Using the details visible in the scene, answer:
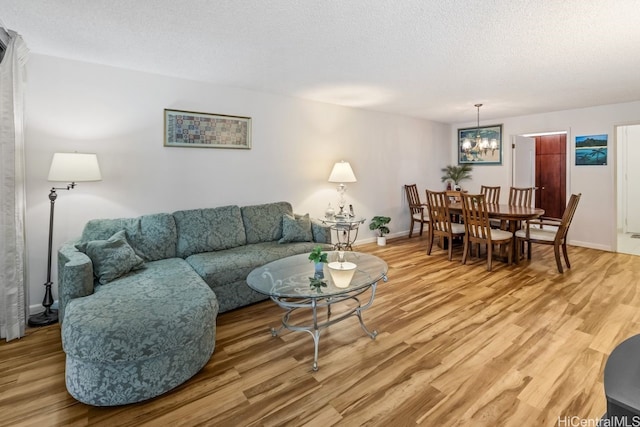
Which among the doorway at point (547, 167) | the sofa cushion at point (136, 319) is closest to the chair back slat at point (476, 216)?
the doorway at point (547, 167)

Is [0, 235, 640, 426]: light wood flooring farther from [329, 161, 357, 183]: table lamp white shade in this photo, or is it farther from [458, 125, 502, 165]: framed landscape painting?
[458, 125, 502, 165]: framed landscape painting

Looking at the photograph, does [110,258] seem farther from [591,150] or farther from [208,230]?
[591,150]

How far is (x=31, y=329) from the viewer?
262 cm

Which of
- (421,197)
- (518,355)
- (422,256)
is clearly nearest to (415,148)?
(421,197)

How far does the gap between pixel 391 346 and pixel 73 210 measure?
10.5ft

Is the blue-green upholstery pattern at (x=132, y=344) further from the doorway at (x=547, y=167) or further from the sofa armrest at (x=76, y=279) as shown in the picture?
the doorway at (x=547, y=167)

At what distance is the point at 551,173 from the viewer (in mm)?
6914

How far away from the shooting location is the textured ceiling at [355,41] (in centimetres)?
209

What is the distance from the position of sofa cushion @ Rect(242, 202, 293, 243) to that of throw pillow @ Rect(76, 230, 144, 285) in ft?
4.29

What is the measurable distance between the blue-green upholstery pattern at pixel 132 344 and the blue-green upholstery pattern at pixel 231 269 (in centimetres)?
72

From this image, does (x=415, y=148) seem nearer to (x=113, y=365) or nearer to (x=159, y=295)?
(x=159, y=295)

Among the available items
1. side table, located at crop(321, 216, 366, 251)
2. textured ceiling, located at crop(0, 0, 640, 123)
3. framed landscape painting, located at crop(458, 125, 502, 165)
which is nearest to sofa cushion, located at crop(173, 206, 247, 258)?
side table, located at crop(321, 216, 366, 251)

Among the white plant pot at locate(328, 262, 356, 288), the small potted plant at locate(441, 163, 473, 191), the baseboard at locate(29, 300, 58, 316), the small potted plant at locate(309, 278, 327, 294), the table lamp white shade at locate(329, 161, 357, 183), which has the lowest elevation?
the baseboard at locate(29, 300, 58, 316)

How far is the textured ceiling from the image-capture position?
2090mm
